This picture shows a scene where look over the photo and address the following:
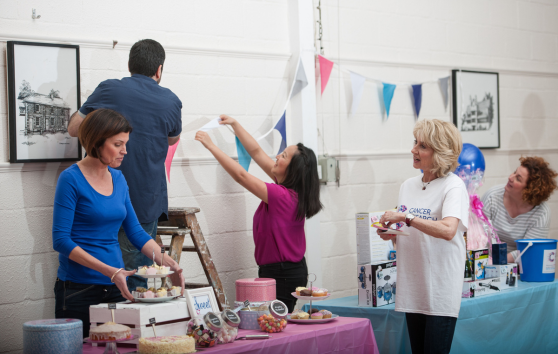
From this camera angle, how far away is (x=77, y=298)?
2.10 m

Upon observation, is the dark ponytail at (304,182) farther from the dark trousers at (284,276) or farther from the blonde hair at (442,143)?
the blonde hair at (442,143)

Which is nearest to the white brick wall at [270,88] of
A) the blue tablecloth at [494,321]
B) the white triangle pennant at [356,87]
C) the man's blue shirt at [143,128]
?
the white triangle pennant at [356,87]

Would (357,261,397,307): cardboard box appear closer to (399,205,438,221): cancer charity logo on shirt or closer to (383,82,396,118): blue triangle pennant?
(399,205,438,221): cancer charity logo on shirt

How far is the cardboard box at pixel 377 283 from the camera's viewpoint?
9.36 feet

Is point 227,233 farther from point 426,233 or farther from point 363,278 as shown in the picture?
point 426,233

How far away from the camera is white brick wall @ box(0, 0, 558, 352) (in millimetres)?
2783

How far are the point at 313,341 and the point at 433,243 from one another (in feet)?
2.06

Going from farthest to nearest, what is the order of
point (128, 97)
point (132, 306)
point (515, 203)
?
point (515, 203), point (128, 97), point (132, 306)

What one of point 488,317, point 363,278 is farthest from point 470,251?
point 363,278

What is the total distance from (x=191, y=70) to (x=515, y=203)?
7.33 ft

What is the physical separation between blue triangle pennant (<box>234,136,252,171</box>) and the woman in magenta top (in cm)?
29

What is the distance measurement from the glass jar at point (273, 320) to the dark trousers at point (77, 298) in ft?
1.89

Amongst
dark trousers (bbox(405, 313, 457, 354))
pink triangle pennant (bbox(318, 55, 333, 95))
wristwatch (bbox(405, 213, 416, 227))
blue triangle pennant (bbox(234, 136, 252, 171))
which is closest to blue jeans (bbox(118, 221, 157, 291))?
blue triangle pennant (bbox(234, 136, 252, 171))

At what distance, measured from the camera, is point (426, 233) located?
2287 mm
